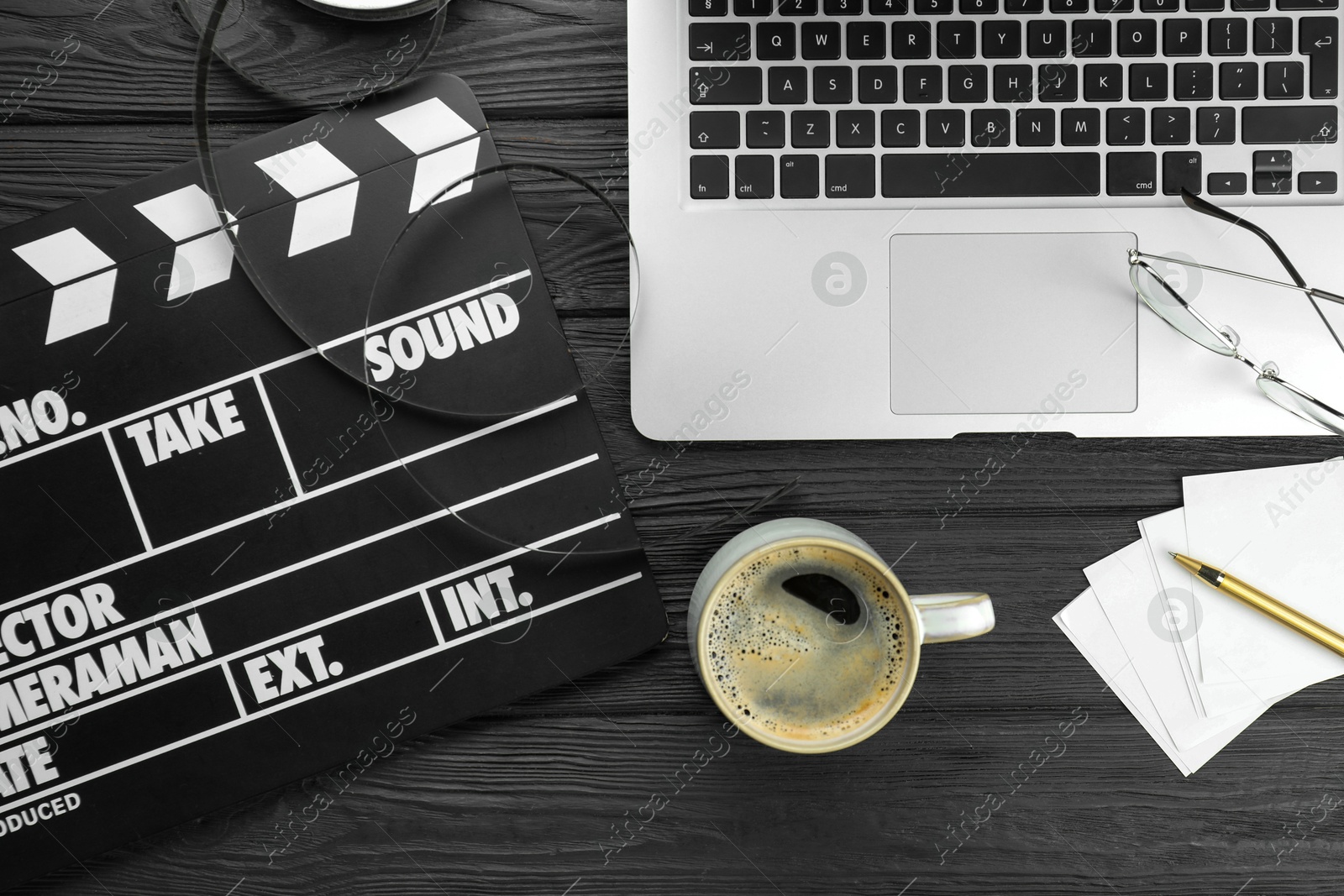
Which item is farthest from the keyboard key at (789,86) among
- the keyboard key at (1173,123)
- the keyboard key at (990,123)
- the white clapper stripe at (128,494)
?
the white clapper stripe at (128,494)

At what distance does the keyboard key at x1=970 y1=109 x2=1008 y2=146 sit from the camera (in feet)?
1.62

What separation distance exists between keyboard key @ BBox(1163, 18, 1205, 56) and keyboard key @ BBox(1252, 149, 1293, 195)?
8 centimetres

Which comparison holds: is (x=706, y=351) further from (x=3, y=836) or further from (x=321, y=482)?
(x=3, y=836)

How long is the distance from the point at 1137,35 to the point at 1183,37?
0.09 ft

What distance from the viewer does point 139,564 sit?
538 mm

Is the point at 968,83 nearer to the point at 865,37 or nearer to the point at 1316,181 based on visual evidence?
the point at 865,37

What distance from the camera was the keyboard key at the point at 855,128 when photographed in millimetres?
494

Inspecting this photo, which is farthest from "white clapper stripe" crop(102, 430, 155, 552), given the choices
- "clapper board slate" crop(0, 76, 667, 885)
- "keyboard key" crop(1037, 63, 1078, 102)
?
"keyboard key" crop(1037, 63, 1078, 102)

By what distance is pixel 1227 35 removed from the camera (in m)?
0.49

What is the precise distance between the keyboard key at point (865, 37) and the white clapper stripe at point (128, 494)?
0.56m

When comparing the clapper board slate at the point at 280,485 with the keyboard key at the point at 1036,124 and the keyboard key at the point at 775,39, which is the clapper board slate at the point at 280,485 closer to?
the keyboard key at the point at 775,39

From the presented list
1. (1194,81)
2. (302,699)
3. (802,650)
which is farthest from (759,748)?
(1194,81)

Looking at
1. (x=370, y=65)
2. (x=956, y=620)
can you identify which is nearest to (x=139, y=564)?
(x=370, y=65)

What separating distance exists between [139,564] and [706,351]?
0.42 m
